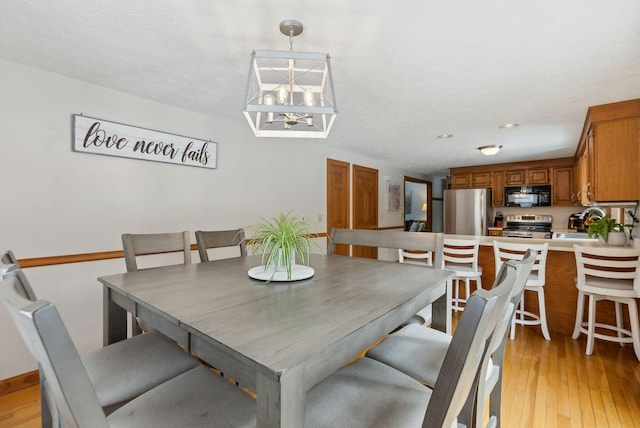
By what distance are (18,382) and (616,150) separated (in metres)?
4.96

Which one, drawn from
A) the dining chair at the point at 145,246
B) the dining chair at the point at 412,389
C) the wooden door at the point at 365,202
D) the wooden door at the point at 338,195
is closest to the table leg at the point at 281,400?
the dining chair at the point at 412,389

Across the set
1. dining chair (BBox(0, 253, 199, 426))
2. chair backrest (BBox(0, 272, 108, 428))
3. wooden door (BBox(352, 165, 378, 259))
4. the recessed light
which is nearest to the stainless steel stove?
wooden door (BBox(352, 165, 378, 259))

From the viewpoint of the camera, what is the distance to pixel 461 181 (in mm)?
6117

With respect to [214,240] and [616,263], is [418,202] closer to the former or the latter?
[616,263]

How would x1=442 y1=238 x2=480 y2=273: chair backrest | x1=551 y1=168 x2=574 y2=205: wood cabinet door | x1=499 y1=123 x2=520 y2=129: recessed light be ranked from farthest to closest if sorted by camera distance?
x1=551 y1=168 x2=574 y2=205: wood cabinet door
x1=499 y1=123 x2=520 y2=129: recessed light
x1=442 y1=238 x2=480 y2=273: chair backrest

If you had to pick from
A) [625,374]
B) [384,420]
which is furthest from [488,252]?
[384,420]

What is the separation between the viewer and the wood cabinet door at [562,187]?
16.8ft

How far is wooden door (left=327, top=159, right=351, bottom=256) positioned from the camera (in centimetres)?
440

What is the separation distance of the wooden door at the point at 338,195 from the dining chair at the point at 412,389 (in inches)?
130

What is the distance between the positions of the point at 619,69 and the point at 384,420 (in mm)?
2611

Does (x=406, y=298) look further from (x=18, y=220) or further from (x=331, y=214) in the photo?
(x=331, y=214)

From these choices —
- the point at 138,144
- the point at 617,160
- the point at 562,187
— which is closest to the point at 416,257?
the point at 617,160

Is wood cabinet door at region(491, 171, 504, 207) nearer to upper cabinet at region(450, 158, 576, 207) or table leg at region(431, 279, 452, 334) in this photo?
upper cabinet at region(450, 158, 576, 207)

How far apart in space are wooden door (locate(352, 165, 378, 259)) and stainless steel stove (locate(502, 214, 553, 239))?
263 centimetres
